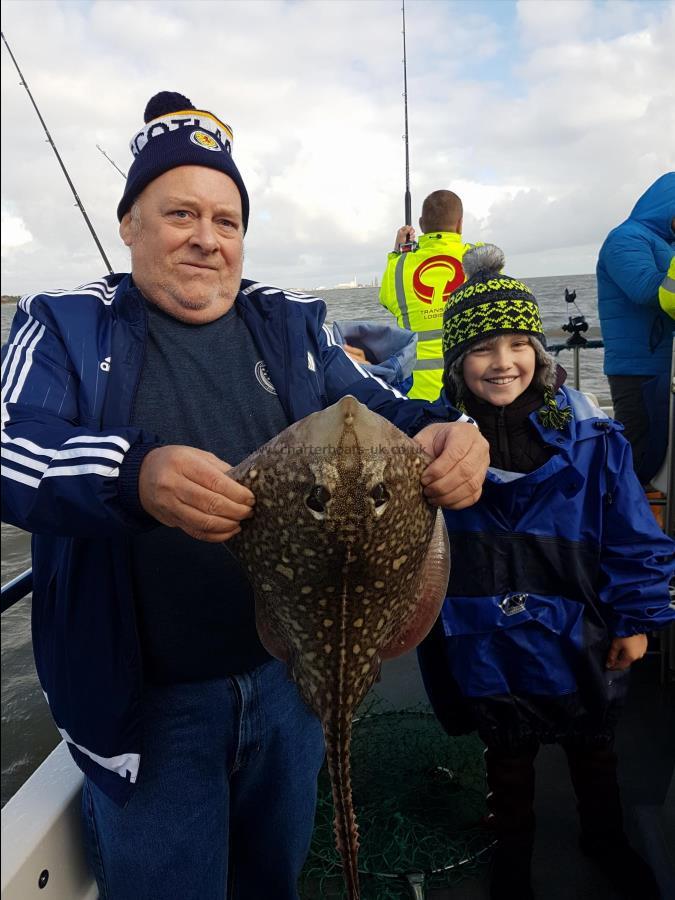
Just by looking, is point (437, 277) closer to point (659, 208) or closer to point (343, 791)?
point (659, 208)

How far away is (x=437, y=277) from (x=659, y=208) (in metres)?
1.89

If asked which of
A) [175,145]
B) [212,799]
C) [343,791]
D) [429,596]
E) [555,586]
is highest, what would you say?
[175,145]

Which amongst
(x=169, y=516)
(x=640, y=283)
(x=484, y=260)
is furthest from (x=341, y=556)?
(x=640, y=283)

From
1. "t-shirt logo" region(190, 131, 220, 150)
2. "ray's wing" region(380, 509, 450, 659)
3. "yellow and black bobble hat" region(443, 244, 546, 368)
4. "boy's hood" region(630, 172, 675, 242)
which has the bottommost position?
"ray's wing" region(380, 509, 450, 659)

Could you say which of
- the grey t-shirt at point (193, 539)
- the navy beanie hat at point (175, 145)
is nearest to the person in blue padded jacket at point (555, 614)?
the grey t-shirt at point (193, 539)

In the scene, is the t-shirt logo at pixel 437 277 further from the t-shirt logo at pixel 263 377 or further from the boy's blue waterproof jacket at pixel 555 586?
the t-shirt logo at pixel 263 377

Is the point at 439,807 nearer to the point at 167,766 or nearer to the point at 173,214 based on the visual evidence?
the point at 167,766

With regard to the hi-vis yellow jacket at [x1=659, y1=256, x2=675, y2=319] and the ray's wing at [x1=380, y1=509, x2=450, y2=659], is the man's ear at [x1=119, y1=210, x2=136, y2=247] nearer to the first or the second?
the ray's wing at [x1=380, y1=509, x2=450, y2=659]

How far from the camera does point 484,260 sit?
3.31 m

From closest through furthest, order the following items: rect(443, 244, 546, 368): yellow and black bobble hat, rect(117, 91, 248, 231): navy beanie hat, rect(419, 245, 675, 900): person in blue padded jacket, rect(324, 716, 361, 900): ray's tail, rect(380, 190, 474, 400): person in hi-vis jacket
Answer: rect(324, 716, 361, 900): ray's tail < rect(117, 91, 248, 231): navy beanie hat < rect(419, 245, 675, 900): person in blue padded jacket < rect(443, 244, 546, 368): yellow and black bobble hat < rect(380, 190, 474, 400): person in hi-vis jacket

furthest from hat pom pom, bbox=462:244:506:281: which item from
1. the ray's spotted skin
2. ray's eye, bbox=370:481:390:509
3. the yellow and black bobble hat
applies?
ray's eye, bbox=370:481:390:509

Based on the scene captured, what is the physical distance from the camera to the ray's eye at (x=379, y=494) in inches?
56.6

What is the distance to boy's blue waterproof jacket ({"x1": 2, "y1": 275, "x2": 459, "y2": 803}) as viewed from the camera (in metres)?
1.56

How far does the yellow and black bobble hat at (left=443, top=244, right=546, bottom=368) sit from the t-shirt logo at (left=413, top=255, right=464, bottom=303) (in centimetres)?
269
